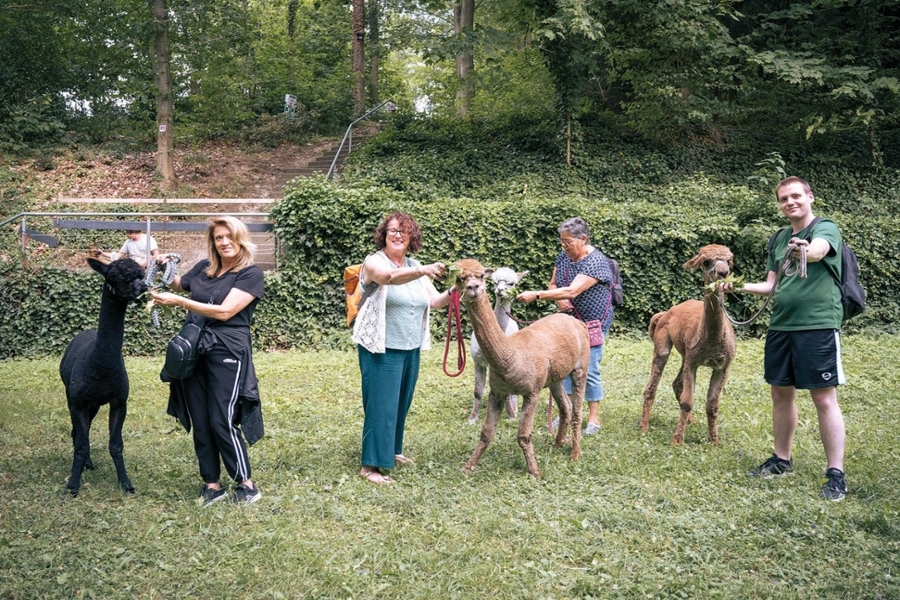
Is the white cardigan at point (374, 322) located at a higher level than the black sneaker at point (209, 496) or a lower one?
higher

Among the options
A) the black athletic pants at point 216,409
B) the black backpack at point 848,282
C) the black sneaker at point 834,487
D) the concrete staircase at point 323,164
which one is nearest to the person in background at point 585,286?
the black backpack at point 848,282

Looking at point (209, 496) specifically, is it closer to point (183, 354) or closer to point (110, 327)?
point (183, 354)

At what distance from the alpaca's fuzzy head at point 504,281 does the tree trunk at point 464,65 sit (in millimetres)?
14685

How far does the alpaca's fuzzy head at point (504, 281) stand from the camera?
615cm

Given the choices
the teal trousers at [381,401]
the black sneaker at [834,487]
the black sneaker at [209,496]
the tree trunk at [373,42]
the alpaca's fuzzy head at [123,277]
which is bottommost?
the black sneaker at [209,496]

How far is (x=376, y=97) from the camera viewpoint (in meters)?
28.2

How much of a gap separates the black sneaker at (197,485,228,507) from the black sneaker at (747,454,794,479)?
4071 mm

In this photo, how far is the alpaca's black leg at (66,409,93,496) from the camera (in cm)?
542

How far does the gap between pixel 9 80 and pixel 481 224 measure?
16843 millimetres

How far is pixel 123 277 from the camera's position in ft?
16.7

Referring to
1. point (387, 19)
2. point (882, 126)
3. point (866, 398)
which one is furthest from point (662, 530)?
point (387, 19)

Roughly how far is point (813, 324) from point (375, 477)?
3456 millimetres

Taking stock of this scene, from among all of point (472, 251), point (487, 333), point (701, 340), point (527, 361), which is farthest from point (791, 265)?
point (472, 251)

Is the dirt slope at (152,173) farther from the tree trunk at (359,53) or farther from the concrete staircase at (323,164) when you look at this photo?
the tree trunk at (359,53)
